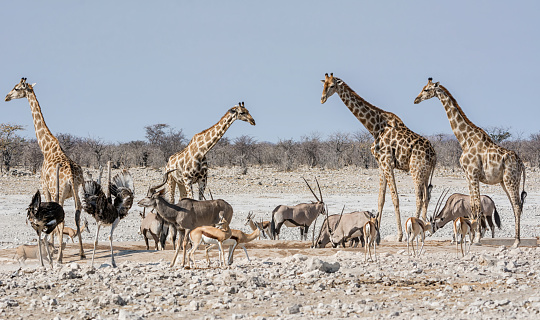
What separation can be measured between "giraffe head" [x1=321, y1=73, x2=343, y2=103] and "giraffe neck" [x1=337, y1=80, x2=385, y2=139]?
136mm

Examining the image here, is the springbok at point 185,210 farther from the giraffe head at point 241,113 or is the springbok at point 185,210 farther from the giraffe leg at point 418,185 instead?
the giraffe leg at point 418,185

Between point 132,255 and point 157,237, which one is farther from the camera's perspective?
point 157,237

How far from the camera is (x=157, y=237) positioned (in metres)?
13.3

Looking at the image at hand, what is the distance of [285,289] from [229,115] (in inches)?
240

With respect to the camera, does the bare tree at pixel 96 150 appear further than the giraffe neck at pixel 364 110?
Yes

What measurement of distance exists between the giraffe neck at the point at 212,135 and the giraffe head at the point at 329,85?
1.97m

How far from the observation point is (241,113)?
13.8 metres

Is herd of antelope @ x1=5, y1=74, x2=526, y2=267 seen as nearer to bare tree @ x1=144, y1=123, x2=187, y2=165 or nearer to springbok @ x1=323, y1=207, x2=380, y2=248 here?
springbok @ x1=323, y1=207, x2=380, y2=248

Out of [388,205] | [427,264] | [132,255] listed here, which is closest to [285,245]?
[132,255]

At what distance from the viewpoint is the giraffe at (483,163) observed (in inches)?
501

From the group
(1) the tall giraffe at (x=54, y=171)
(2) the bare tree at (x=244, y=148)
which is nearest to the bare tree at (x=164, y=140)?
(2) the bare tree at (x=244, y=148)

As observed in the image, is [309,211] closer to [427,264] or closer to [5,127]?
[427,264]

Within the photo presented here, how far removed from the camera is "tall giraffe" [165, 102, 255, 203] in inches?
547

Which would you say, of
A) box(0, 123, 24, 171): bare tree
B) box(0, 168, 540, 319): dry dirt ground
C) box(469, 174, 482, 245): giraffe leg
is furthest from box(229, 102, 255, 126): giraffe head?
box(0, 123, 24, 171): bare tree
